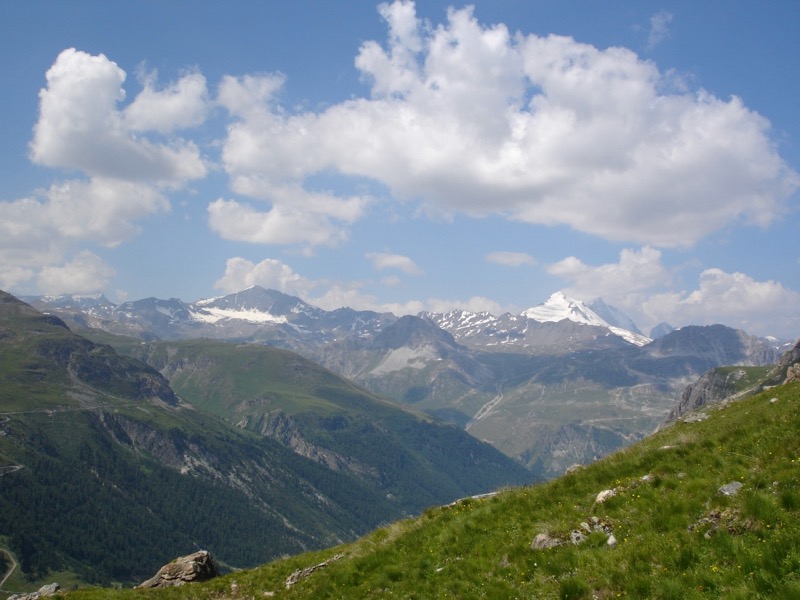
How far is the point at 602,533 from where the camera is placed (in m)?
16.8

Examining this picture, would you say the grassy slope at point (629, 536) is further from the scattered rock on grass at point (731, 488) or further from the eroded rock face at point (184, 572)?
the eroded rock face at point (184, 572)

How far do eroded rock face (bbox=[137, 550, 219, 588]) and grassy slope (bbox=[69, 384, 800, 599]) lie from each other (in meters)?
5.02

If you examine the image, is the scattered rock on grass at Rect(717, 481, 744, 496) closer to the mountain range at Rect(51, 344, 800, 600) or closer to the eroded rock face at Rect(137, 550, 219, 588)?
A: the mountain range at Rect(51, 344, 800, 600)

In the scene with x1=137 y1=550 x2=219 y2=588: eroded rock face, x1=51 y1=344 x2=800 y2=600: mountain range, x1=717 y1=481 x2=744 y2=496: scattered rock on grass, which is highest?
x1=717 y1=481 x2=744 y2=496: scattered rock on grass

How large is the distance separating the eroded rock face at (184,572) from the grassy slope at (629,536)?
5016 mm

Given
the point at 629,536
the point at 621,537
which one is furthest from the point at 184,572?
the point at 629,536

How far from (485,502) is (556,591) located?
36.9 feet

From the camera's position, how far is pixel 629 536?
627 inches

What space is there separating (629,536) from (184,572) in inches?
1111

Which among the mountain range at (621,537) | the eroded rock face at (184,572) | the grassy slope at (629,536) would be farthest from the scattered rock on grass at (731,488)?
the eroded rock face at (184,572)

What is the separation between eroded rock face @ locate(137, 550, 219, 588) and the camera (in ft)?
106

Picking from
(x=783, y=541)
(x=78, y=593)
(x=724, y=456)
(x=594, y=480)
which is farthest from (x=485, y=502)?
(x=78, y=593)

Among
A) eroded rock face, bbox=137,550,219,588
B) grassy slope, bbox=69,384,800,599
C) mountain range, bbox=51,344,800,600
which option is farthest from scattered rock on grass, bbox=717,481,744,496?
eroded rock face, bbox=137,550,219,588

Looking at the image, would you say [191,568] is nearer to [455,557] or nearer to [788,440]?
[455,557]
